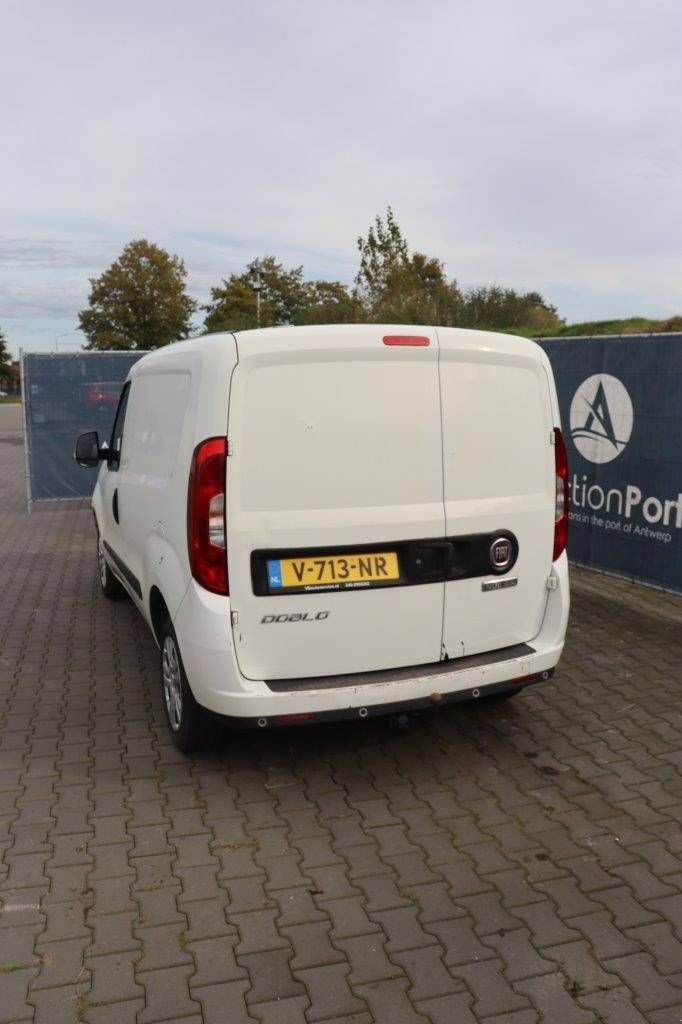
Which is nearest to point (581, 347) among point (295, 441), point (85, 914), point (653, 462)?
point (653, 462)

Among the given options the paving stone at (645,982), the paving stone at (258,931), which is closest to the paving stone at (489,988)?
the paving stone at (645,982)

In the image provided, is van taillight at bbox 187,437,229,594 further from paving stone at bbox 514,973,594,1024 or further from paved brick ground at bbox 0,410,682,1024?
paving stone at bbox 514,973,594,1024

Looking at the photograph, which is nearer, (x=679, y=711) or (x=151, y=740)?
(x=151, y=740)

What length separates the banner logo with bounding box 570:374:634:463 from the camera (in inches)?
311

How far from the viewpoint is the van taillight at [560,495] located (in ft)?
14.3

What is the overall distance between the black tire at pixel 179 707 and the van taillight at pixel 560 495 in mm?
1885

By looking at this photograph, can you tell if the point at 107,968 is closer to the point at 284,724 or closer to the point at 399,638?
the point at 284,724

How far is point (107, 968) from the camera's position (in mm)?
2857

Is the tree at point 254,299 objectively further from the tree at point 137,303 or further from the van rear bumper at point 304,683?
the van rear bumper at point 304,683

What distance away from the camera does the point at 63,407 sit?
13.1 metres

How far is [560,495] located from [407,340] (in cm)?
118

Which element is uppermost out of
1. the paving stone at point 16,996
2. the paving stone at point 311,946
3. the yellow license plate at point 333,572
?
the yellow license plate at point 333,572

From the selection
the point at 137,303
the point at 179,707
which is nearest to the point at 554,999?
the point at 179,707

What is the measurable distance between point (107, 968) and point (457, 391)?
2.63 m
